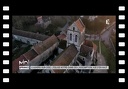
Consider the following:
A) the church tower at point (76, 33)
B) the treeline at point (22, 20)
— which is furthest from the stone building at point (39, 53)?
the treeline at point (22, 20)

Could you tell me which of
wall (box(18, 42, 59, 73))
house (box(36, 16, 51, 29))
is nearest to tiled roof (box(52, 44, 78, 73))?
wall (box(18, 42, 59, 73))

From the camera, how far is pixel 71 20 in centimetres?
1059

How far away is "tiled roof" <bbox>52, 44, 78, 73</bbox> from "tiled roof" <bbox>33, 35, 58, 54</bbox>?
1403 millimetres

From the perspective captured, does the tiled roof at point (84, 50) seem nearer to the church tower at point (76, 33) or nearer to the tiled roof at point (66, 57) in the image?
the church tower at point (76, 33)

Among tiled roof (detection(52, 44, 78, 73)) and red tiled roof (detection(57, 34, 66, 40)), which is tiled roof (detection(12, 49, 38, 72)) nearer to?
tiled roof (detection(52, 44, 78, 73))

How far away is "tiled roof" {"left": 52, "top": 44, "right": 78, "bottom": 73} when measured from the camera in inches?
358

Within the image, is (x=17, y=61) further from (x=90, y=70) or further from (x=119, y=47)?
(x=119, y=47)

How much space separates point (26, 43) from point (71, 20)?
3.57 metres

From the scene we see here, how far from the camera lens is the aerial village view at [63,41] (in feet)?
30.5

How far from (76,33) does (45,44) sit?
209 centimetres

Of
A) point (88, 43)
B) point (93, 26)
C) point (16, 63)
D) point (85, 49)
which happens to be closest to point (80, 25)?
point (93, 26)

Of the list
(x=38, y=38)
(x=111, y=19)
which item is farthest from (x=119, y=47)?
(x=38, y=38)

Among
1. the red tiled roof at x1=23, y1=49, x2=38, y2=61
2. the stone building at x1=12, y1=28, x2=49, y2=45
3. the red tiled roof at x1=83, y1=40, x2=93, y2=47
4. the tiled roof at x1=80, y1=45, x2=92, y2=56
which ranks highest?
the stone building at x1=12, y1=28, x2=49, y2=45
